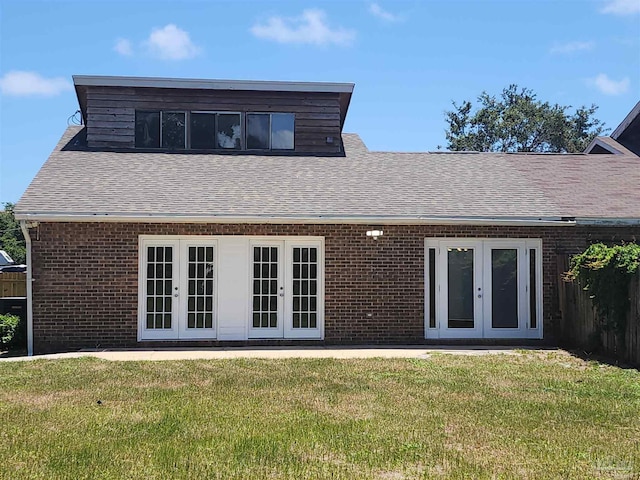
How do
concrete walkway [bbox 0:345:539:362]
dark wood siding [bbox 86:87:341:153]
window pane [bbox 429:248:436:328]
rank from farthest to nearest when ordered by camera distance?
dark wood siding [bbox 86:87:341:153] < window pane [bbox 429:248:436:328] < concrete walkway [bbox 0:345:539:362]

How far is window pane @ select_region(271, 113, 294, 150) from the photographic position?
57.8 ft

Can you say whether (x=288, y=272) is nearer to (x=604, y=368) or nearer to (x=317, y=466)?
(x=604, y=368)

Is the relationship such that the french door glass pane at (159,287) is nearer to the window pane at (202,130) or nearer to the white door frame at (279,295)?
the white door frame at (279,295)

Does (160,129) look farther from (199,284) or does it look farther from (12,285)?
(12,285)

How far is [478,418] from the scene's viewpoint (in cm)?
713

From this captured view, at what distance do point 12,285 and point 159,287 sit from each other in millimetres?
12649

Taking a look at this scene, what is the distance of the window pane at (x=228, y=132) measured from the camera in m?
17.5

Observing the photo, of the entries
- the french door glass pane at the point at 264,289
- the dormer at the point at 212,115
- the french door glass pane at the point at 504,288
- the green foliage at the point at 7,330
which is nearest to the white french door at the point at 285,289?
the french door glass pane at the point at 264,289

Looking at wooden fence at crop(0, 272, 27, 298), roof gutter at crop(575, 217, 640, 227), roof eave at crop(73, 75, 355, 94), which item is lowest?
wooden fence at crop(0, 272, 27, 298)

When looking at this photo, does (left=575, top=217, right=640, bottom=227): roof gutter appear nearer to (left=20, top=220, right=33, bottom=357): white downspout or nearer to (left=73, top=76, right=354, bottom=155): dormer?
(left=73, top=76, right=354, bottom=155): dormer

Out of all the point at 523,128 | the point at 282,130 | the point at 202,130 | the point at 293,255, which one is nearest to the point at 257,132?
the point at 282,130

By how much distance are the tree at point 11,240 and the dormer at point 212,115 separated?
35816 millimetres

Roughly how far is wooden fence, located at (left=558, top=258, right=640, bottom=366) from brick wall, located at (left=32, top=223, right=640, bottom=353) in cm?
32

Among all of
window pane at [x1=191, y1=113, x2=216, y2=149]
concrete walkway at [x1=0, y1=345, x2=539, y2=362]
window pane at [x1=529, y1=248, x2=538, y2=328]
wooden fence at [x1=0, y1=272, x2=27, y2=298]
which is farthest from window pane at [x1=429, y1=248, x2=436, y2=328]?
wooden fence at [x1=0, y1=272, x2=27, y2=298]
